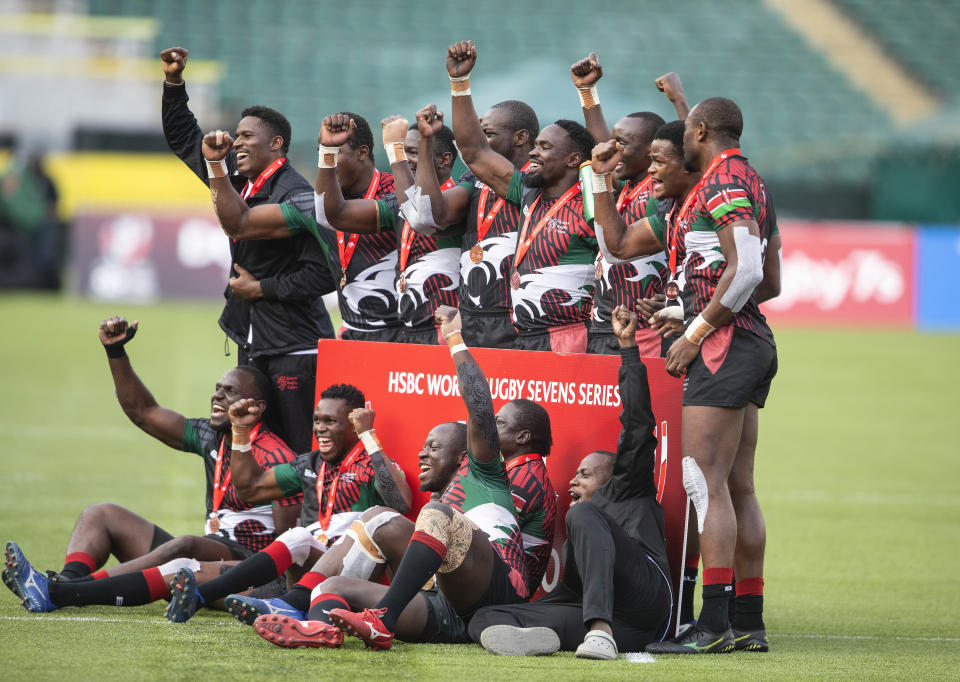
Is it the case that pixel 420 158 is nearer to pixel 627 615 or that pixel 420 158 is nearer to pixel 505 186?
pixel 505 186

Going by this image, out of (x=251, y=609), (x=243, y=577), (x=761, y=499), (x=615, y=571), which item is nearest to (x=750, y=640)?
(x=615, y=571)

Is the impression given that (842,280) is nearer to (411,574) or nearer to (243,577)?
(243,577)

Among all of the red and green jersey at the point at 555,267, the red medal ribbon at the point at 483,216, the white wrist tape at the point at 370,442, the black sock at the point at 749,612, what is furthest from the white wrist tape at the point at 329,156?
the black sock at the point at 749,612

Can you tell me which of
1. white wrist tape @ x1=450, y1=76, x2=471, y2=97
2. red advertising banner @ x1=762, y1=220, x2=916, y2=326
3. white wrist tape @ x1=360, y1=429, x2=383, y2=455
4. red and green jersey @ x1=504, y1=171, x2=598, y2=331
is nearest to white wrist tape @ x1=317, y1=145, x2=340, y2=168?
white wrist tape @ x1=450, y1=76, x2=471, y2=97

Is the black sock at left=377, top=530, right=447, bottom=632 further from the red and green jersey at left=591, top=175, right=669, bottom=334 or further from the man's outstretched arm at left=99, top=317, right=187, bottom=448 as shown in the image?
the man's outstretched arm at left=99, top=317, right=187, bottom=448

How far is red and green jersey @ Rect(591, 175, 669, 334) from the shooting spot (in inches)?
263

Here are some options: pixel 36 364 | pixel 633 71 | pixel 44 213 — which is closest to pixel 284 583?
pixel 36 364

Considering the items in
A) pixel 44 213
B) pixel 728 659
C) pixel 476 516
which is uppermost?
pixel 44 213

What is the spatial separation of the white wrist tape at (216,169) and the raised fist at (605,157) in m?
1.99

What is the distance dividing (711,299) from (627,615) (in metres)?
1.38

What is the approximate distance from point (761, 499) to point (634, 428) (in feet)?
17.4

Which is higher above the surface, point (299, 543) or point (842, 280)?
point (842, 280)

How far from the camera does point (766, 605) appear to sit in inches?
285

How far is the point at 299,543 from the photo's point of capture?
6.10 metres
